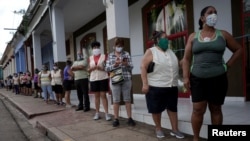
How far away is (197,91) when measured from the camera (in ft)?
13.0

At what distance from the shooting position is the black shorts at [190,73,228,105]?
3893 mm

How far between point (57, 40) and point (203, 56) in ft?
28.3

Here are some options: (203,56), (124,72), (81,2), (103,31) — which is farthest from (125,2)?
(103,31)

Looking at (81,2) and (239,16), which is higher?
(81,2)

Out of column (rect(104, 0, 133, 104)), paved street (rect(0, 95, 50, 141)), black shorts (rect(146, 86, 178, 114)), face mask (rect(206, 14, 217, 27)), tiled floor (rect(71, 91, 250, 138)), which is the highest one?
column (rect(104, 0, 133, 104))

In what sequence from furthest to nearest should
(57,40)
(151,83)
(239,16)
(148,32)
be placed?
(57,40), (148,32), (239,16), (151,83)

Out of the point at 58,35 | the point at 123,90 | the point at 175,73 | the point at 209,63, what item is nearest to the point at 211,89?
the point at 209,63

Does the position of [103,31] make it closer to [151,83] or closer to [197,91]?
[151,83]

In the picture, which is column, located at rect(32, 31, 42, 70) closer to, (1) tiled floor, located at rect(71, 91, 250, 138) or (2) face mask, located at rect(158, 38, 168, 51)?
(1) tiled floor, located at rect(71, 91, 250, 138)

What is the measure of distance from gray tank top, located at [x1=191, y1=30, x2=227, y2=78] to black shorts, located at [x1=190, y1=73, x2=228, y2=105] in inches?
2.7

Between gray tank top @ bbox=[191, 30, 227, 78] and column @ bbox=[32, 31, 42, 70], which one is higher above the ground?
column @ bbox=[32, 31, 42, 70]

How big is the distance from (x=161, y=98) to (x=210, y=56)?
134 centimetres

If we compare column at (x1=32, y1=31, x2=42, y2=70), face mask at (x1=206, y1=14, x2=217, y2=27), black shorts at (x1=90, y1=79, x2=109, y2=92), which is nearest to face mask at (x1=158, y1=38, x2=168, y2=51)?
face mask at (x1=206, y1=14, x2=217, y2=27)

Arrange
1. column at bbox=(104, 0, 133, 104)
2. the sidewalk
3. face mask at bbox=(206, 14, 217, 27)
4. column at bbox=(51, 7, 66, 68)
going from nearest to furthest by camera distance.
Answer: face mask at bbox=(206, 14, 217, 27) < the sidewalk < column at bbox=(104, 0, 133, 104) < column at bbox=(51, 7, 66, 68)
